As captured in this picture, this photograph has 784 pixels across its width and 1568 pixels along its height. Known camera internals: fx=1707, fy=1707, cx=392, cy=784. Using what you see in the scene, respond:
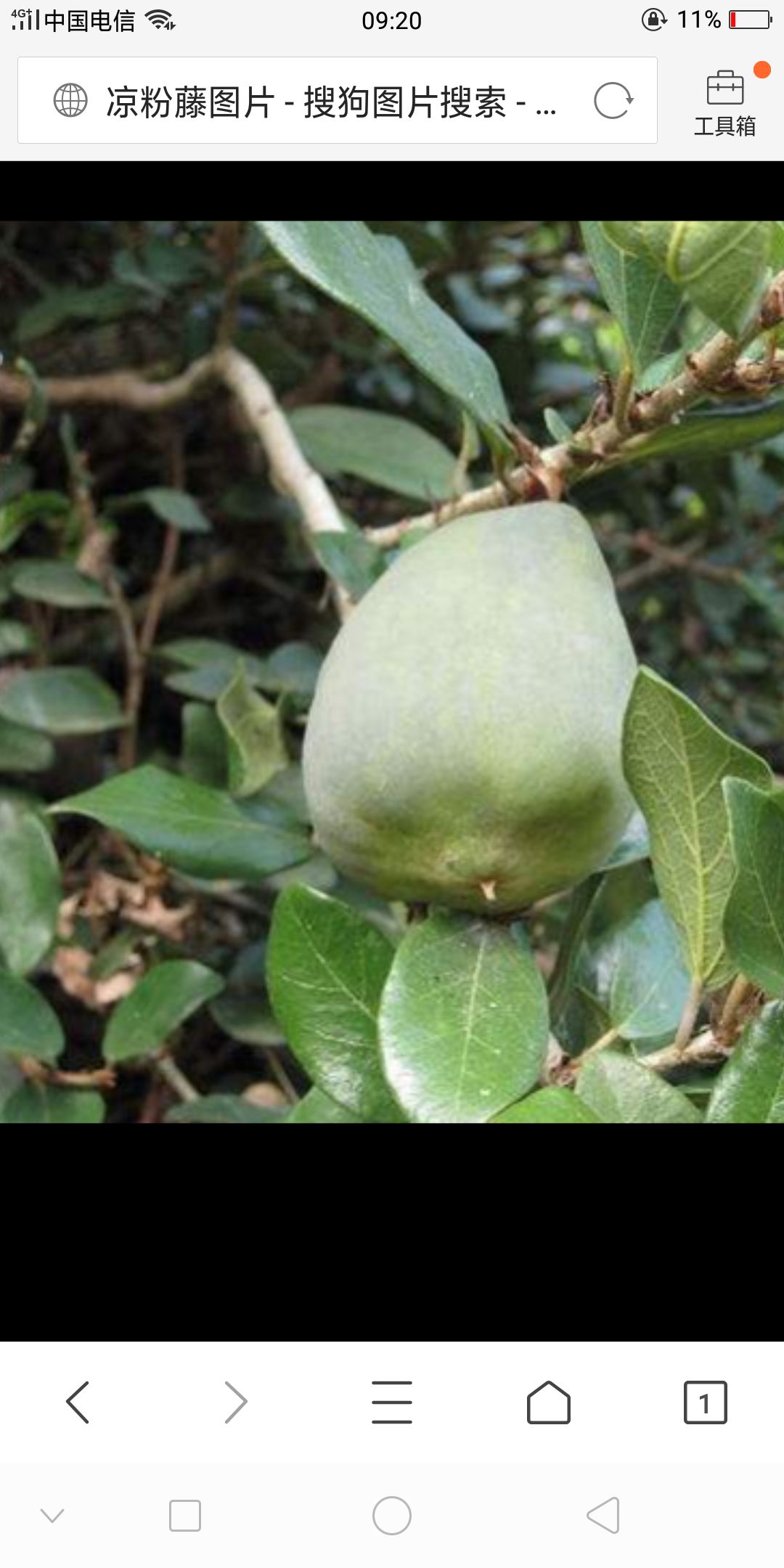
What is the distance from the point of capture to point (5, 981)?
0.57 metres

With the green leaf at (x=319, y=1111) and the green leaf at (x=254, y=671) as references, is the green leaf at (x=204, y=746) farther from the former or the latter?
the green leaf at (x=319, y=1111)

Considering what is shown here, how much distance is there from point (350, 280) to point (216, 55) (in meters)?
0.08

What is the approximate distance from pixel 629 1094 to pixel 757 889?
6 cm

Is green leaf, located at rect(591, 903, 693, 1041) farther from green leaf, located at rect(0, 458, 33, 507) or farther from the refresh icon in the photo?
green leaf, located at rect(0, 458, 33, 507)

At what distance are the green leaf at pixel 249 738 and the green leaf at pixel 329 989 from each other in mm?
139

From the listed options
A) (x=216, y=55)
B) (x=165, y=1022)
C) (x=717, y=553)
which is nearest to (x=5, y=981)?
(x=165, y=1022)

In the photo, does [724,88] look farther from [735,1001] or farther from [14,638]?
[14,638]

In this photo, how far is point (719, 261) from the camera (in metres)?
0.40

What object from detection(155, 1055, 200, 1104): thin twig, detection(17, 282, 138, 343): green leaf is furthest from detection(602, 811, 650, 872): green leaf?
detection(17, 282, 138, 343): green leaf

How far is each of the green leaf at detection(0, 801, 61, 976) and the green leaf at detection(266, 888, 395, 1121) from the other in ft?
0.63

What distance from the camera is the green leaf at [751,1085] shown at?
39cm
